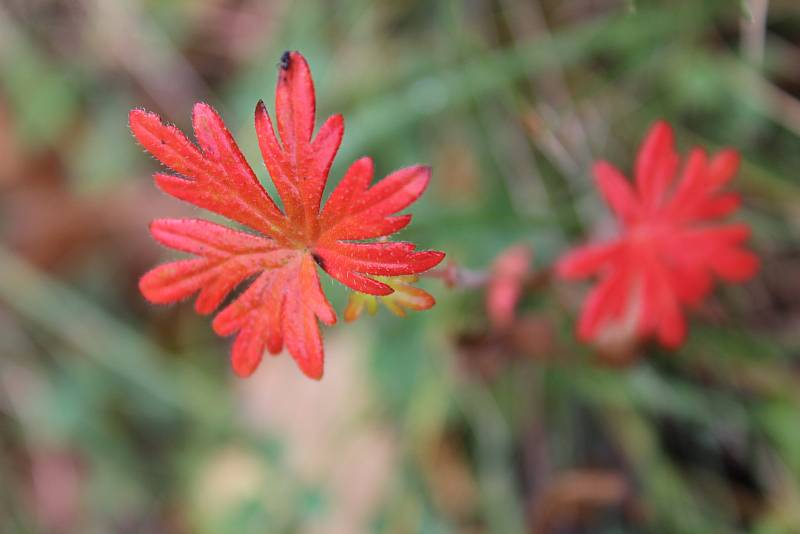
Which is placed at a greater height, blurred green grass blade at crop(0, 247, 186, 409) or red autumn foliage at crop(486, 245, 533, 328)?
blurred green grass blade at crop(0, 247, 186, 409)

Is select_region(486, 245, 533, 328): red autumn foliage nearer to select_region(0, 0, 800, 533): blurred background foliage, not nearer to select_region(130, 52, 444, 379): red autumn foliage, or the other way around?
A: select_region(0, 0, 800, 533): blurred background foliage

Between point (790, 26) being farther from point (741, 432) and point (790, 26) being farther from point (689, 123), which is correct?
point (741, 432)

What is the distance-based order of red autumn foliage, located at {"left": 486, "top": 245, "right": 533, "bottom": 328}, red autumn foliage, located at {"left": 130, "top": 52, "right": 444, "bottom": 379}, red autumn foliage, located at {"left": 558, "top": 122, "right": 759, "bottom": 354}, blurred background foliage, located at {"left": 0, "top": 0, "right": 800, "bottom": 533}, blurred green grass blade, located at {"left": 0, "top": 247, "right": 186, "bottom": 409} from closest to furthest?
Answer: red autumn foliage, located at {"left": 130, "top": 52, "right": 444, "bottom": 379} < red autumn foliage, located at {"left": 558, "top": 122, "right": 759, "bottom": 354} < red autumn foliage, located at {"left": 486, "top": 245, "right": 533, "bottom": 328} < blurred background foliage, located at {"left": 0, "top": 0, "right": 800, "bottom": 533} < blurred green grass blade, located at {"left": 0, "top": 247, "right": 186, "bottom": 409}

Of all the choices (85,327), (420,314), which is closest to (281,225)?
(420,314)

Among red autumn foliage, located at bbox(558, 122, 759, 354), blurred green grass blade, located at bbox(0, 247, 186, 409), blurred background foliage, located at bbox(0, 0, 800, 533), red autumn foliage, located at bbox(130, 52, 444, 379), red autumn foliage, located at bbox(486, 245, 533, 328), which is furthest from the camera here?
blurred green grass blade, located at bbox(0, 247, 186, 409)

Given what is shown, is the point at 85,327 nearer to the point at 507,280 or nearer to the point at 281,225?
the point at 507,280

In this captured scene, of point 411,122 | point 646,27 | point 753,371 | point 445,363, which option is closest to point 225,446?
point 445,363

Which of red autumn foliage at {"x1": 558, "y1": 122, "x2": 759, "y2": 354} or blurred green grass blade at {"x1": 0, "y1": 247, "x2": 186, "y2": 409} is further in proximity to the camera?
blurred green grass blade at {"x1": 0, "y1": 247, "x2": 186, "y2": 409}

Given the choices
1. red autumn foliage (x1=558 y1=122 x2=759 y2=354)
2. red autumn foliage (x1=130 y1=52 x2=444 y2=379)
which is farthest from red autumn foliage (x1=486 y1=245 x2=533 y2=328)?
red autumn foliage (x1=130 y1=52 x2=444 y2=379)
